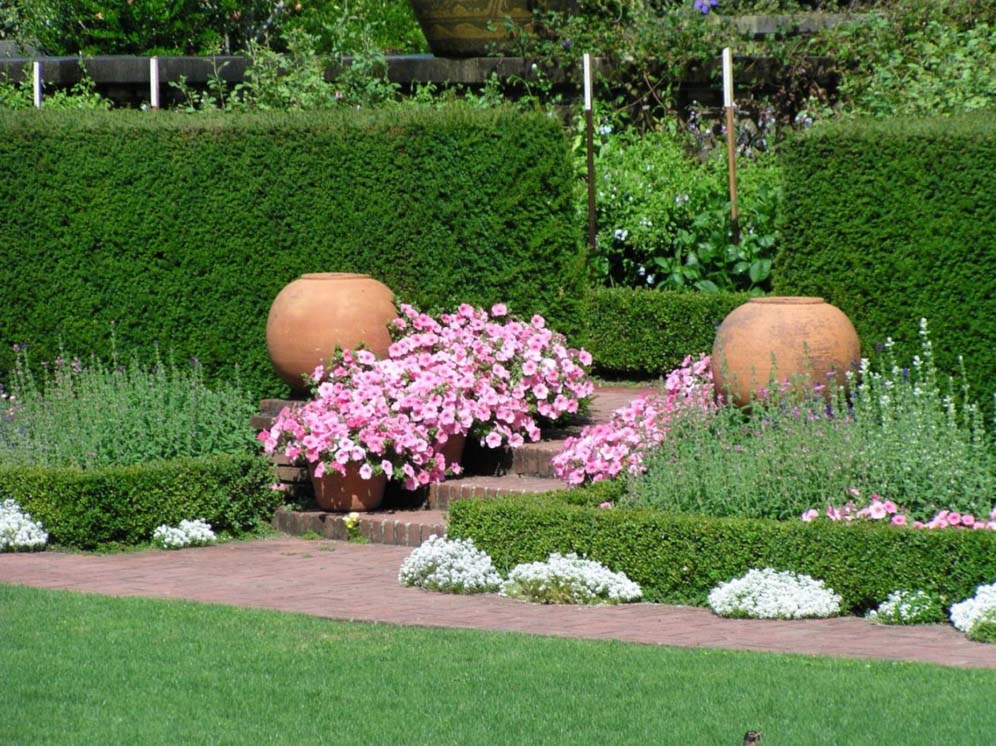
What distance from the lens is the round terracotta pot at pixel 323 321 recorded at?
436 inches

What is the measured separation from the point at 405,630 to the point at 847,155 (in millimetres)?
4635

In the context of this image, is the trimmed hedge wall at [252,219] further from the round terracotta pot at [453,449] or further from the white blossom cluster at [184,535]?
the white blossom cluster at [184,535]

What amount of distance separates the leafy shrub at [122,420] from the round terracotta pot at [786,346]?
3299mm

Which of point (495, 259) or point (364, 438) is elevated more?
point (495, 259)

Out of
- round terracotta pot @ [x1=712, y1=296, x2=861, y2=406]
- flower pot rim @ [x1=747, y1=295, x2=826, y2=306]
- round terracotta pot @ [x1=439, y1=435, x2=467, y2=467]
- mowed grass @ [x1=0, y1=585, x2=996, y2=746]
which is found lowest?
mowed grass @ [x1=0, y1=585, x2=996, y2=746]

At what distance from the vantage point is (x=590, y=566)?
841cm

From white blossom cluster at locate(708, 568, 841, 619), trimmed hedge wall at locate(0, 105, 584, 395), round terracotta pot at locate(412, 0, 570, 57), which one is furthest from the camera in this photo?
round terracotta pot at locate(412, 0, 570, 57)

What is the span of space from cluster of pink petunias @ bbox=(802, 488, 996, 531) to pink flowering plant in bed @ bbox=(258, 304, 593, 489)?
8.74 ft

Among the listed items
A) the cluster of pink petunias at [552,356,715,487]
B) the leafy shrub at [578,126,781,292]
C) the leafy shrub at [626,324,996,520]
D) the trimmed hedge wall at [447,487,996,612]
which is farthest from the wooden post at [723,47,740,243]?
the trimmed hedge wall at [447,487,996,612]

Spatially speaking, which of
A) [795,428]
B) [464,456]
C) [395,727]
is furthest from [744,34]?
[395,727]

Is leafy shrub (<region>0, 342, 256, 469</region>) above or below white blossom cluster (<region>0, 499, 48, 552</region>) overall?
above

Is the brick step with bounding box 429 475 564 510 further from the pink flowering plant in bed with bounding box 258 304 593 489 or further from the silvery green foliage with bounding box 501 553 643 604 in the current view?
the silvery green foliage with bounding box 501 553 643 604

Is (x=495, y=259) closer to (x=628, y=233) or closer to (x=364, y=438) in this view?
(x=364, y=438)

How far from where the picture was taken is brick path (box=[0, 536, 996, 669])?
23.6ft
